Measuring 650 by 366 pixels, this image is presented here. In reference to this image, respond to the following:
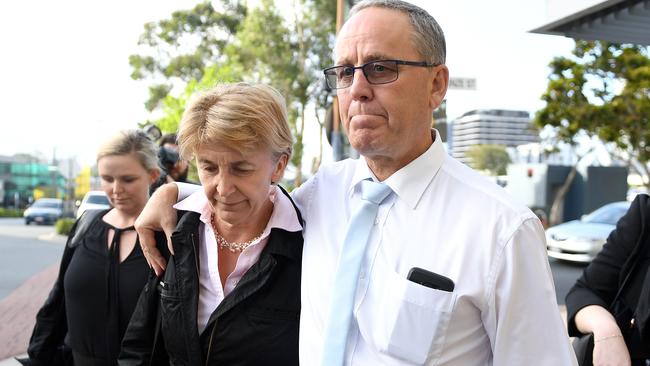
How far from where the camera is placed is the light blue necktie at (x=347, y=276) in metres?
1.66

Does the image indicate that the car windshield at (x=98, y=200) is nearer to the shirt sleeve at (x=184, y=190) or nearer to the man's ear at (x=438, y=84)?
the shirt sleeve at (x=184, y=190)

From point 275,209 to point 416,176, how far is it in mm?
621

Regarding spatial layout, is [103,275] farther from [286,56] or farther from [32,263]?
[286,56]

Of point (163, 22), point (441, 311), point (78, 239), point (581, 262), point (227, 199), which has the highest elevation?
point (163, 22)

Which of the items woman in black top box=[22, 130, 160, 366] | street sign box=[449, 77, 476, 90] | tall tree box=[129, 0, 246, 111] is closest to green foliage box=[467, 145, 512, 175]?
tall tree box=[129, 0, 246, 111]

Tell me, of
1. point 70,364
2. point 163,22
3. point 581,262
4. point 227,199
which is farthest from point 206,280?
point 163,22

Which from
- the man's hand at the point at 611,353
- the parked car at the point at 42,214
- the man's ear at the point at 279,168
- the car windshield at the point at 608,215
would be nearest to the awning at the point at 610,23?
the man's hand at the point at 611,353

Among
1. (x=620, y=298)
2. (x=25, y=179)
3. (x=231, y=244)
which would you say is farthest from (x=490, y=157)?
(x=231, y=244)

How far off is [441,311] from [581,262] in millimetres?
13599

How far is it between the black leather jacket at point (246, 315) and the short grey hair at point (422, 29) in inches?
29.8

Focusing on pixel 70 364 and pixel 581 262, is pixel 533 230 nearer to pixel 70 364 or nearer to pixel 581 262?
pixel 70 364

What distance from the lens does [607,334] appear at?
2.23 m

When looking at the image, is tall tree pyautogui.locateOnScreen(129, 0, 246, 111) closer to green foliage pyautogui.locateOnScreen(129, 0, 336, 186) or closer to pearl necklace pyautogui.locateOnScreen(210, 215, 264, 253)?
green foliage pyautogui.locateOnScreen(129, 0, 336, 186)

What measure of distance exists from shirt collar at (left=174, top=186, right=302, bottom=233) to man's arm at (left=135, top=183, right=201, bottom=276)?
7cm
